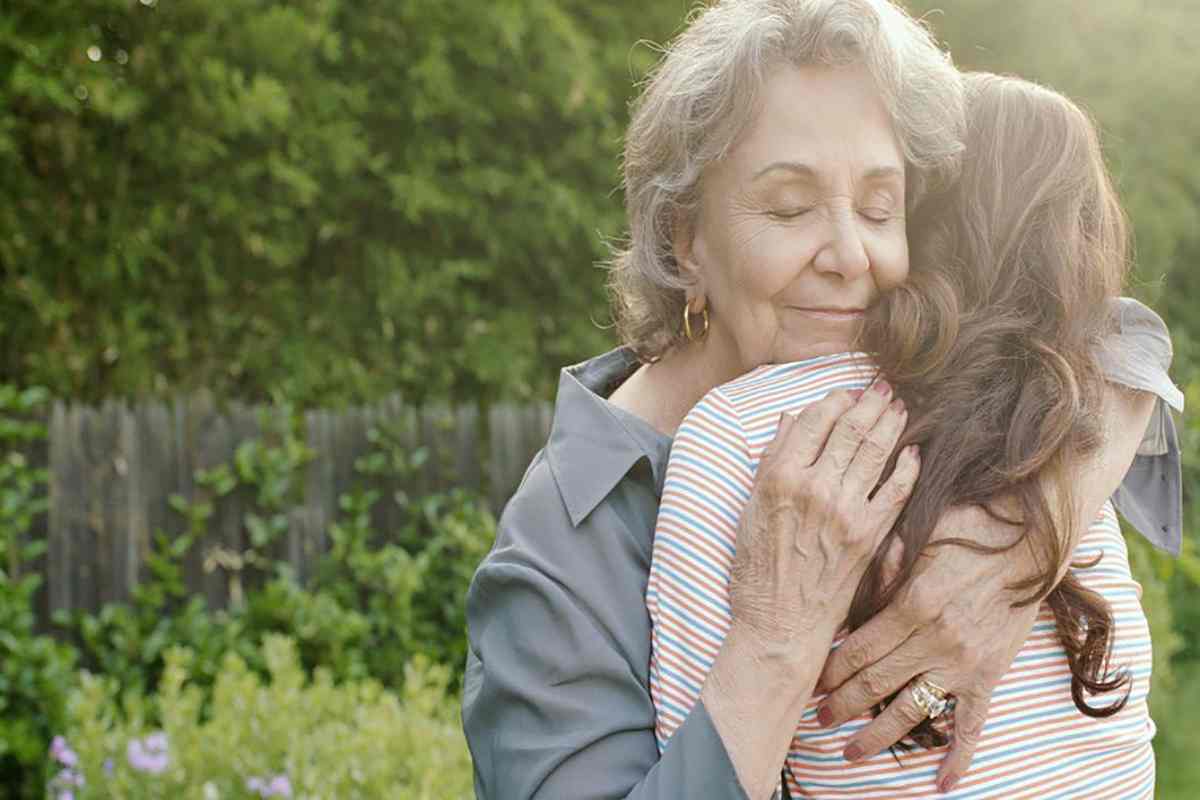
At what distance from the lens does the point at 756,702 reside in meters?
1.47

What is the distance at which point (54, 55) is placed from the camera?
18.2ft

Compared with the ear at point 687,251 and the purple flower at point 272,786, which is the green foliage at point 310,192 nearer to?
the purple flower at point 272,786

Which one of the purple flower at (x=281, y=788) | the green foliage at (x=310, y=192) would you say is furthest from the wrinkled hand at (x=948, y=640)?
the green foliage at (x=310, y=192)

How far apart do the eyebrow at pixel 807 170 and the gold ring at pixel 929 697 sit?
640 millimetres

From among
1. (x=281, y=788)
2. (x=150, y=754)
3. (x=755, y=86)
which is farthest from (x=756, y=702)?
(x=150, y=754)

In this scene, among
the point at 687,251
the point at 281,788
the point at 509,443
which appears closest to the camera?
the point at 687,251

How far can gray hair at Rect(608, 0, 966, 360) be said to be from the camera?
1.68 m

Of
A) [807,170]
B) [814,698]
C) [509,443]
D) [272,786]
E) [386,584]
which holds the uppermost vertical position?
[807,170]

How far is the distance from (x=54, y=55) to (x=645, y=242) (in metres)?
4.50

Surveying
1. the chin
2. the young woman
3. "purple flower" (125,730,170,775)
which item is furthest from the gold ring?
"purple flower" (125,730,170,775)

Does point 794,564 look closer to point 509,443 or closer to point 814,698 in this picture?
point 814,698

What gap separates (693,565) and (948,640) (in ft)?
1.01

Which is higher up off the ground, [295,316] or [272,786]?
[272,786]

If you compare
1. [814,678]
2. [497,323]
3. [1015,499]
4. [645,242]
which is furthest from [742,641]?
[497,323]
